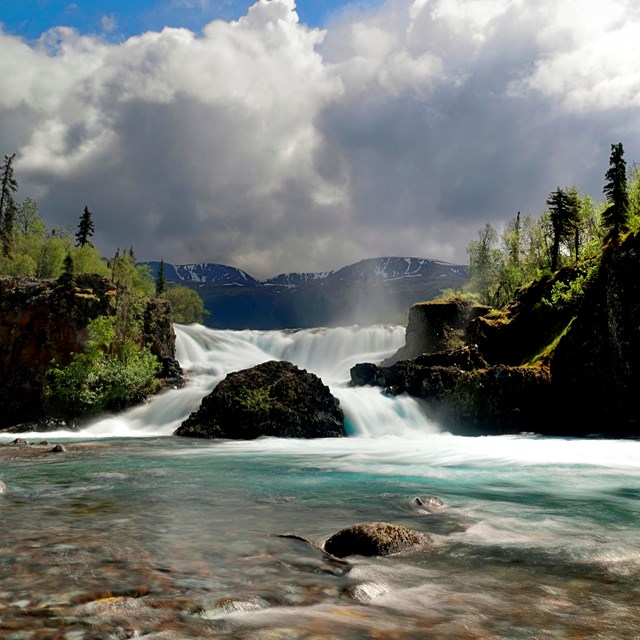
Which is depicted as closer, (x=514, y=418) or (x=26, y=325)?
(x=514, y=418)

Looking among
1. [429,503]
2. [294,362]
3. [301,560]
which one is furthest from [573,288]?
[294,362]

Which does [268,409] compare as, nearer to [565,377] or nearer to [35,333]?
[565,377]

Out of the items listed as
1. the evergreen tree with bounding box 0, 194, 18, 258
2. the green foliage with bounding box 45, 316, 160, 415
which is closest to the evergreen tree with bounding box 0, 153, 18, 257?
the evergreen tree with bounding box 0, 194, 18, 258

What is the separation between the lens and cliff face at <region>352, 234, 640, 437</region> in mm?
26203

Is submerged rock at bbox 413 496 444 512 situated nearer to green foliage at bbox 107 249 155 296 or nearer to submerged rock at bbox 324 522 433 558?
submerged rock at bbox 324 522 433 558

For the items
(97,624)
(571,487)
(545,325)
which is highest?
(545,325)

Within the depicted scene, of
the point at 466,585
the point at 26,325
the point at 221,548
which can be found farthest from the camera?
the point at 26,325

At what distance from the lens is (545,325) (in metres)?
39.2

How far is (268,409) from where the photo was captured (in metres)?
28.8

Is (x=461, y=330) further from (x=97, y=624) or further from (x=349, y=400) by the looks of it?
(x=97, y=624)

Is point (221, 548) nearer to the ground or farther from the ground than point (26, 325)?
nearer to the ground

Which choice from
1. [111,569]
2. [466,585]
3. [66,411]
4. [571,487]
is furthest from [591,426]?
[66,411]

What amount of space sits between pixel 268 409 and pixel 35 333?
2737 cm

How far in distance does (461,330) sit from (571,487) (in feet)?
146
